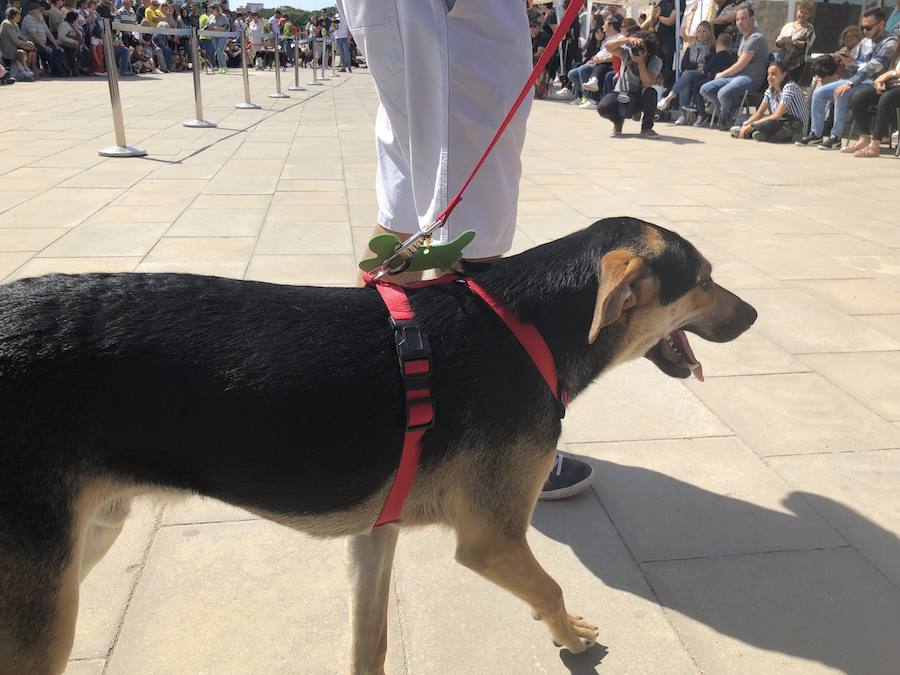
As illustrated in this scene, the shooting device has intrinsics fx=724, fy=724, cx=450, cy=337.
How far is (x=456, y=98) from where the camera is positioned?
287 cm

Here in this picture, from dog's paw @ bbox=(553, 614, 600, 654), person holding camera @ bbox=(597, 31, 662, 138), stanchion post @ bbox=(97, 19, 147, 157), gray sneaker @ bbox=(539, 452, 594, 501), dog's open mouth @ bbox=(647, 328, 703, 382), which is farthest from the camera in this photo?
person holding camera @ bbox=(597, 31, 662, 138)

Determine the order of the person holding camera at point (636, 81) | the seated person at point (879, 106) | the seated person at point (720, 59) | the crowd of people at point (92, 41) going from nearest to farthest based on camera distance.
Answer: the seated person at point (879, 106), the person holding camera at point (636, 81), the seated person at point (720, 59), the crowd of people at point (92, 41)

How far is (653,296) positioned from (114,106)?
9657mm

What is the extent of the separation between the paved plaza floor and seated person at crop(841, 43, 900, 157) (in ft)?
14.7

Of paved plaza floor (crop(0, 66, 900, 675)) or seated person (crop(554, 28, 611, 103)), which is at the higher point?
seated person (crop(554, 28, 611, 103))

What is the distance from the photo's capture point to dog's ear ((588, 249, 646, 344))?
2.12m

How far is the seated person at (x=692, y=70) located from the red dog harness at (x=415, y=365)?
15.1m

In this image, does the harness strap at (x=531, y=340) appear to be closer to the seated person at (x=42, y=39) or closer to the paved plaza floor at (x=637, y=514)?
the paved plaza floor at (x=637, y=514)

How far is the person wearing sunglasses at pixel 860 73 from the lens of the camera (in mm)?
11648

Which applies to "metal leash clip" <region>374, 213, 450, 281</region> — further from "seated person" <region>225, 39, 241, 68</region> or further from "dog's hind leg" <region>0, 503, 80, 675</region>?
"seated person" <region>225, 39, 241, 68</region>

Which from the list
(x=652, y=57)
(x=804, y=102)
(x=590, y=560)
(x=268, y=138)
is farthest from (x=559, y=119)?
(x=590, y=560)

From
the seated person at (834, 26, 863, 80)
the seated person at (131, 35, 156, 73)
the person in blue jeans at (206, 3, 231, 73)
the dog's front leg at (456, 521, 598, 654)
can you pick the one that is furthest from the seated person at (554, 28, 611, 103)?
the dog's front leg at (456, 521, 598, 654)

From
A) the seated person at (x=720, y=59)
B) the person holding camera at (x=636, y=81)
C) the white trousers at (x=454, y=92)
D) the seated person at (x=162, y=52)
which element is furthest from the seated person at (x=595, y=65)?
the seated person at (x=162, y=52)

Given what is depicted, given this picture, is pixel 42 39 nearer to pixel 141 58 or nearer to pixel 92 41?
pixel 92 41
